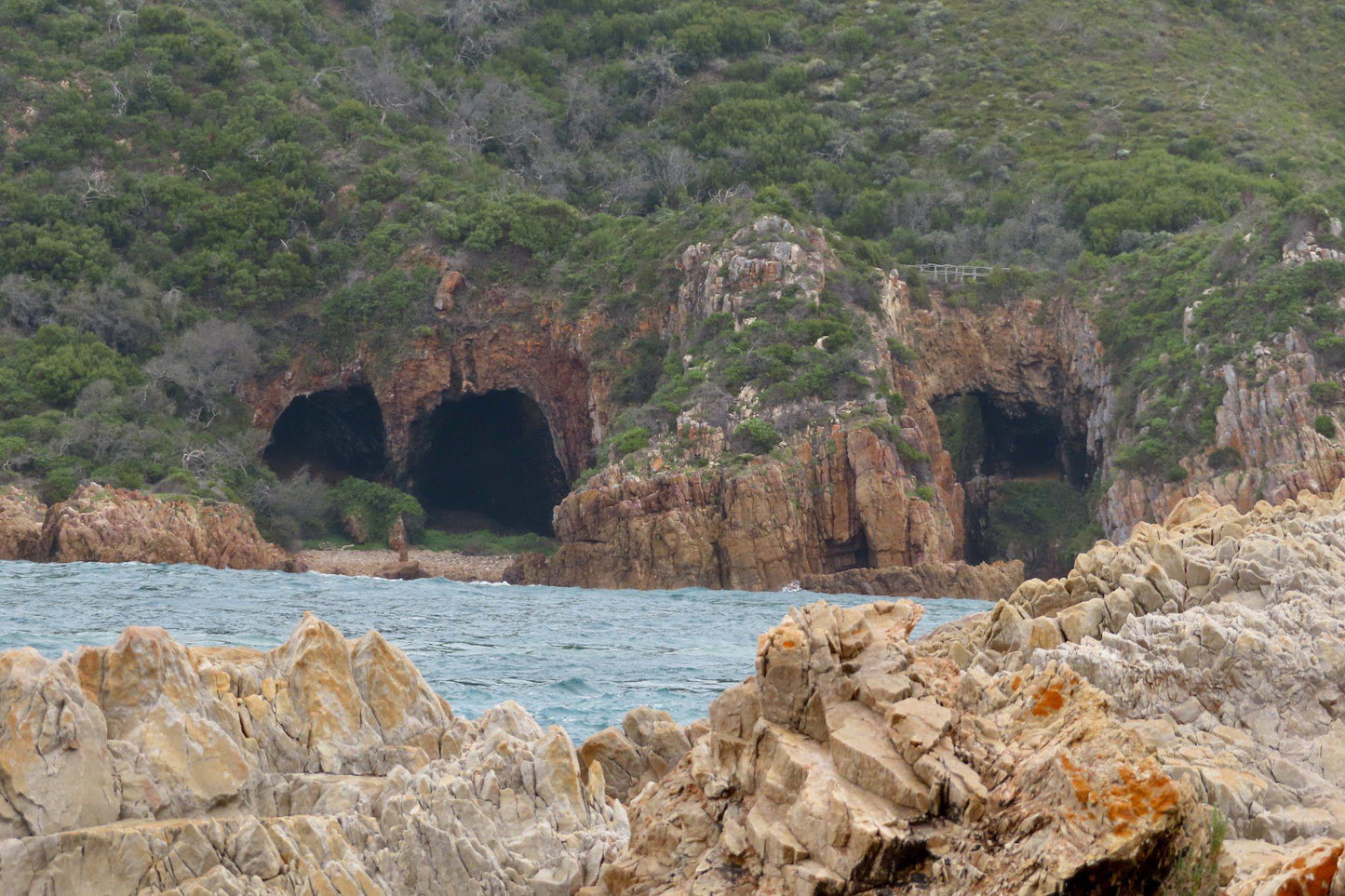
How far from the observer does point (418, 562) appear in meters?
52.2

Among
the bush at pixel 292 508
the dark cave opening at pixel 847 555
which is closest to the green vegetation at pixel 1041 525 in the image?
the dark cave opening at pixel 847 555

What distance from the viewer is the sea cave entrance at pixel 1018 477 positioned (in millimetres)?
57719

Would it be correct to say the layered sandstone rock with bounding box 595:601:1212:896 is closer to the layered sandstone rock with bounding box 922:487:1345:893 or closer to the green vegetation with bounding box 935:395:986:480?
the layered sandstone rock with bounding box 922:487:1345:893

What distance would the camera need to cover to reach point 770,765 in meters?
8.23

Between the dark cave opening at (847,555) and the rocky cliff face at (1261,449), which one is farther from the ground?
the rocky cliff face at (1261,449)

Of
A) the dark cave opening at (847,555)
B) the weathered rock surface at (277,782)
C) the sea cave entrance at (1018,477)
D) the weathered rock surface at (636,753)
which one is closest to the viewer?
the weathered rock surface at (277,782)

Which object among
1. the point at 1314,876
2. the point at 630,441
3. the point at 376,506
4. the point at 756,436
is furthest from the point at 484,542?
the point at 1314,876

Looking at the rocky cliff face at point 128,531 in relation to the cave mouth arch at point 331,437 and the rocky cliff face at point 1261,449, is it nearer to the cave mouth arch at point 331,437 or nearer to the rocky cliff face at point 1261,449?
the cave mouth arch at point 331,437

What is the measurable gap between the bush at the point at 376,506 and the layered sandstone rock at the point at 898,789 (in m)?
47.0

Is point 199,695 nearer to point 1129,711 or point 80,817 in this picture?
point 80,817

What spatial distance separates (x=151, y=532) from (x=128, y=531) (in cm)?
64

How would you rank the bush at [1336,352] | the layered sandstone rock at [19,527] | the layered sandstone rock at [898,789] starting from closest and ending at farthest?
the layered sandstone rock at [898,789] < the layered sandstone rock at [19,527] < the bush at [1336,352]

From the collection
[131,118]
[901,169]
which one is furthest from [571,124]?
[131,118]

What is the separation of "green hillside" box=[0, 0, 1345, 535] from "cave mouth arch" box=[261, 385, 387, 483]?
3.46m
